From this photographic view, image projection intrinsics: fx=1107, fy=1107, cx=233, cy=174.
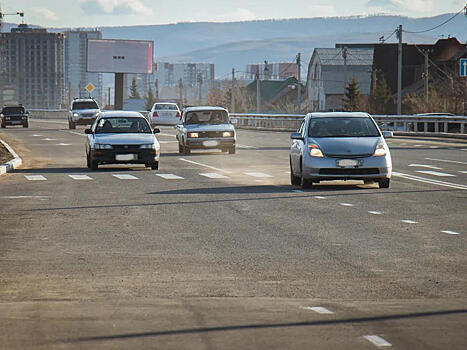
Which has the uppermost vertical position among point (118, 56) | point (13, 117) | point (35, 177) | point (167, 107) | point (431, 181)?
point (118, 56)

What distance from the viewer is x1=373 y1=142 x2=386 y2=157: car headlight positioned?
21.8 metres

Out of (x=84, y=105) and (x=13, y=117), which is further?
(x=13, y=117)

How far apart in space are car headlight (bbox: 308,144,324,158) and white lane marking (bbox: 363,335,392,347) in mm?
14406

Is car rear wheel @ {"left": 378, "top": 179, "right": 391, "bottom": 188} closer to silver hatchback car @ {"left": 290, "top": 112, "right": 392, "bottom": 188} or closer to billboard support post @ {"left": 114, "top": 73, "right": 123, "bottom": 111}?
silver hatchback car @ {"left": 290, "top": 112, "right": 392, "bottom": 188}

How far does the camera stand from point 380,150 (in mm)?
21922

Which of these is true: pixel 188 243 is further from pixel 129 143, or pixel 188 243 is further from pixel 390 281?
pixel 129 143

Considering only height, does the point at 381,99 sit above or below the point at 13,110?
above

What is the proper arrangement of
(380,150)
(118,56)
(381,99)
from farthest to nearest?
1. (118,56)
2. (381,99)
3. (380,150)

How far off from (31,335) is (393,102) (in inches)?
4555

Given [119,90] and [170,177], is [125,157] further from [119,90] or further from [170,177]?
[119,90]

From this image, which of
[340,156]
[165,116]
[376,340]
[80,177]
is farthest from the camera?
[165,116]

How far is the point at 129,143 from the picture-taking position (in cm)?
2852

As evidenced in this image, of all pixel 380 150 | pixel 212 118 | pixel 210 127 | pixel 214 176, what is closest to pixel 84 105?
pixel 212 118

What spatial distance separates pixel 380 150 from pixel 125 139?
885 centimetres
